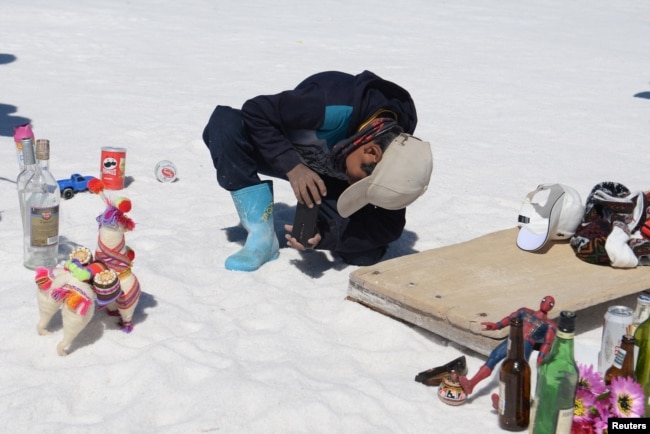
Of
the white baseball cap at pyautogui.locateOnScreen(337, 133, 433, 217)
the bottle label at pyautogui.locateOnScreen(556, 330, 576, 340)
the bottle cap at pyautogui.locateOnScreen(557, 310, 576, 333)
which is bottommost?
the bottle label at pyautogui.locateOnScreen(556, 330, 576, 340)

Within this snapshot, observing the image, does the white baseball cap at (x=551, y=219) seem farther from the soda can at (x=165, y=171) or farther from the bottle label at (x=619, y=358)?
the soda can at (x=165, y=171)

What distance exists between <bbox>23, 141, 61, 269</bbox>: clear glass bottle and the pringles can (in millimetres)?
1284

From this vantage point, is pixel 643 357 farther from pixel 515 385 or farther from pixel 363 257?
pixel 363 257

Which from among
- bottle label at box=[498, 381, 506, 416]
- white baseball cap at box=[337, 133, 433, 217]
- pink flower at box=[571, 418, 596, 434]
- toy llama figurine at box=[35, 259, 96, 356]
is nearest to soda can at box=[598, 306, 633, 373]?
pink flower at box=[571, 418, 596, 434]

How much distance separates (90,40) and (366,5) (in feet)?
21.7

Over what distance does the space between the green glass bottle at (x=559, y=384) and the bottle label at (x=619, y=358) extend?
249mm

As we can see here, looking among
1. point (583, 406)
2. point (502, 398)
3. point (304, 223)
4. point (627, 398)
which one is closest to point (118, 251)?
point (304, 223)

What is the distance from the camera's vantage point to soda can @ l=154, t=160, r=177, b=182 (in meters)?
5.25

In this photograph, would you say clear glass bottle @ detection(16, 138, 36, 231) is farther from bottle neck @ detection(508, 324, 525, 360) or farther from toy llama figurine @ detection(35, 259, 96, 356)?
bottle neck @ detection(508, 324, 525, 360)

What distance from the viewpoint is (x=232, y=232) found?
15.0 ft

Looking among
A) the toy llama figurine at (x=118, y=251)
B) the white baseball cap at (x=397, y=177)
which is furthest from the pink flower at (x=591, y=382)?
the toy llama figurine at (x=118, y=251)

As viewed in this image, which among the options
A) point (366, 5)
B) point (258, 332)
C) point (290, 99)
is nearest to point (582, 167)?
point (290, 99)

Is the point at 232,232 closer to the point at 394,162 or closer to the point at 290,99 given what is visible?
the point at 290,99

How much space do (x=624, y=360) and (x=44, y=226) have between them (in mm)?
2452
